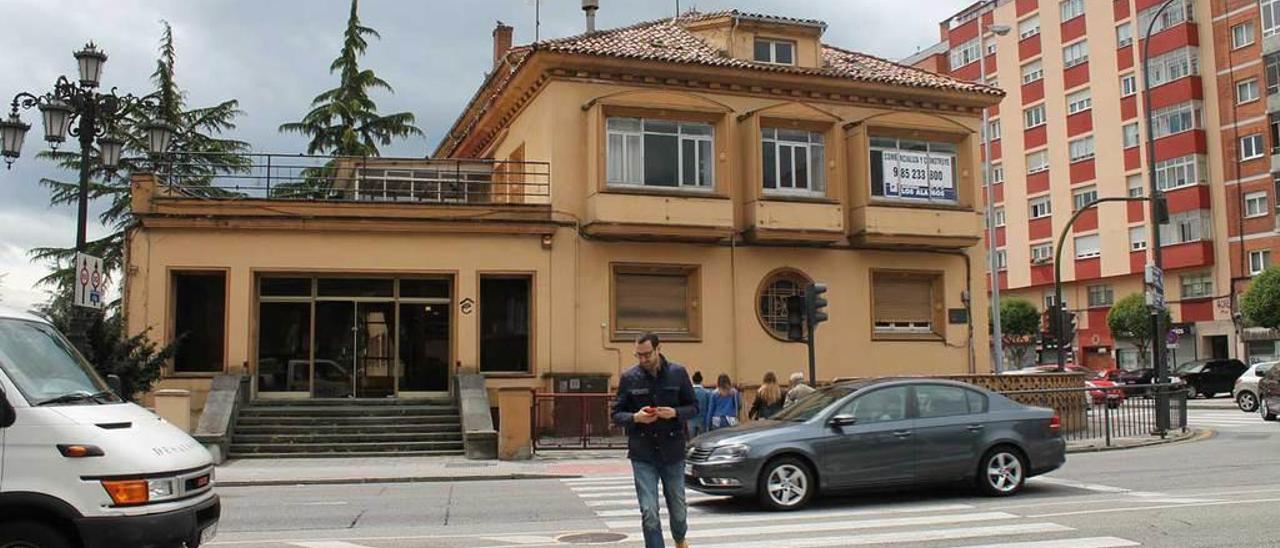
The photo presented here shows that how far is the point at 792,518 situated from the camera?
11047mm

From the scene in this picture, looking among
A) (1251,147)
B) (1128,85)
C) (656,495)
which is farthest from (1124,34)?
(656,495)

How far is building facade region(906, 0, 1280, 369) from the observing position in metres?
50.8

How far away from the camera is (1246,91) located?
168 ft

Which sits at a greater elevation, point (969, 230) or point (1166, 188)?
point (1166, 188)

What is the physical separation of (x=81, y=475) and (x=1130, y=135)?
191 feet

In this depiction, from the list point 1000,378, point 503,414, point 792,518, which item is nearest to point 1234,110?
point 1000,378

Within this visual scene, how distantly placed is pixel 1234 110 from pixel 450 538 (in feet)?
172

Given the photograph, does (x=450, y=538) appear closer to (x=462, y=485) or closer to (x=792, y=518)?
(x=792, y=518)

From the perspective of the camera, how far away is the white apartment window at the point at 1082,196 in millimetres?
58412

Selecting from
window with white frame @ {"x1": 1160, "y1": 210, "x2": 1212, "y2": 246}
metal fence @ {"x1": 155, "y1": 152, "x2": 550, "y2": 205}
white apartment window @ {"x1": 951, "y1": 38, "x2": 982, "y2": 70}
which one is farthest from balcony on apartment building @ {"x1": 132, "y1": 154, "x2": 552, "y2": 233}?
white apartment window @ {"x1": 951, "y1": 38, "x2": 982, "y2": 70}

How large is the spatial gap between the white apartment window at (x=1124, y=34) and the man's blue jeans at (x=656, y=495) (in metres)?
56.0

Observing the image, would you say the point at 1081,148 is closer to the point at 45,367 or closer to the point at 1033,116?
the point at 1033,116

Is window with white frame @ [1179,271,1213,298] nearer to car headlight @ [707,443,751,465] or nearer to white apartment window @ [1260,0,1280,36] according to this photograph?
white apartment window @ [1260,0,1280,36]

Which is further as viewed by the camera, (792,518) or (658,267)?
(658,267)
